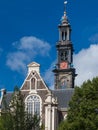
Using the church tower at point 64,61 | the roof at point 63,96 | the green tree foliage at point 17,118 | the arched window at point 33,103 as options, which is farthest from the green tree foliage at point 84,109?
the church tower at point 64,61

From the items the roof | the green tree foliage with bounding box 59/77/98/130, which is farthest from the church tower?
the green tree foliage with bounding box 59/77/98/130

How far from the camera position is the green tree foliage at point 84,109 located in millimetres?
56812

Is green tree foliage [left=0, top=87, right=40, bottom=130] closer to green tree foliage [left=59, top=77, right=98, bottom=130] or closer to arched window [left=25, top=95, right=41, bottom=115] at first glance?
green tree foliage [left=59, top=77, right=98, bottom=130]

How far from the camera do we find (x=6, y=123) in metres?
44.3

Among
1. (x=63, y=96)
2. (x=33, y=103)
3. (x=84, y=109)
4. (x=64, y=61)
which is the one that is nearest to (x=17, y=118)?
(x=84, y=109)

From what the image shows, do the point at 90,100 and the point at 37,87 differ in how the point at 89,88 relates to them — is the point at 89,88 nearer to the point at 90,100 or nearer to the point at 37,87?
the point at 90,100

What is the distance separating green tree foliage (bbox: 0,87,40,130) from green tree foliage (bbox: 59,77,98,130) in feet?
37.0

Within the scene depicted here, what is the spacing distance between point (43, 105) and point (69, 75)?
27.7 m

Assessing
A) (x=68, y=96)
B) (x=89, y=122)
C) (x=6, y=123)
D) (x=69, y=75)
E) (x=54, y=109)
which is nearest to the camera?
(x=6, y=123)

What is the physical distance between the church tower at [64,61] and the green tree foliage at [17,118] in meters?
55.6

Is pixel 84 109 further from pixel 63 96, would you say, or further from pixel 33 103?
pixel 63 96

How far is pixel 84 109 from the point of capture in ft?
191

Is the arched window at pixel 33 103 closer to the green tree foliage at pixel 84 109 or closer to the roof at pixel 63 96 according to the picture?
the roof at pixel 63 96

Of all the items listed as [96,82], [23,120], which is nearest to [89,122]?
[96,82]
